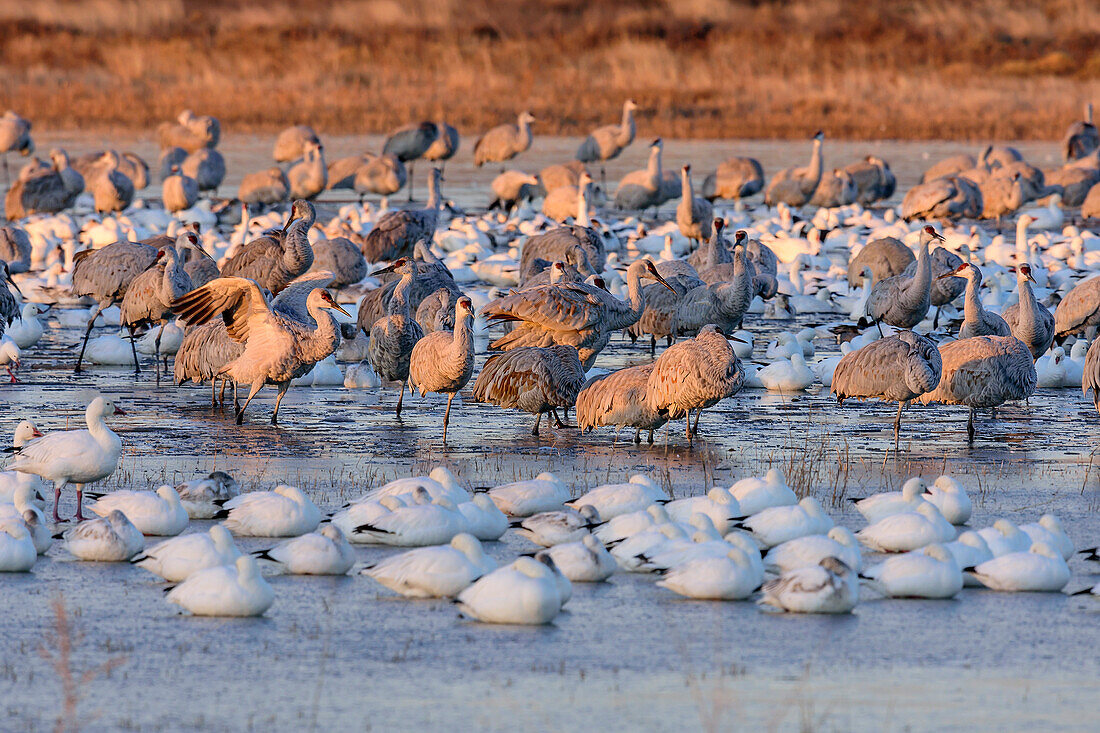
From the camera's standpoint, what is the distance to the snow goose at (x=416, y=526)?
8.45m

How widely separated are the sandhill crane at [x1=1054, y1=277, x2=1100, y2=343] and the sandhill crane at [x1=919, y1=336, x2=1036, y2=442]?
319cm

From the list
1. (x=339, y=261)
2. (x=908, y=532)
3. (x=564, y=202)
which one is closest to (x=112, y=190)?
(x=564, y=202)

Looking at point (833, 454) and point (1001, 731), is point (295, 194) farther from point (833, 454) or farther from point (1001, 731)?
point (1001, 731)

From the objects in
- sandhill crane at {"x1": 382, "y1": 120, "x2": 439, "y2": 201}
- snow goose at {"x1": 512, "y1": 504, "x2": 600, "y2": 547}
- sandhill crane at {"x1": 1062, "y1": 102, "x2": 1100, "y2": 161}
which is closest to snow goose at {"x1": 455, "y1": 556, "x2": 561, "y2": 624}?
snow goose at {"x1": 512, "y1": 504, "x2": 600, "y2": 547}

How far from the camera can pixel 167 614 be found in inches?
294

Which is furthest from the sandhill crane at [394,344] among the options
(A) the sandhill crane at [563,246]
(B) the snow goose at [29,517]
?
(B) the snow goose at [29,517]

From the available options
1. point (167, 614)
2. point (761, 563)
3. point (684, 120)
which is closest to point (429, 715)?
point (167, 614)

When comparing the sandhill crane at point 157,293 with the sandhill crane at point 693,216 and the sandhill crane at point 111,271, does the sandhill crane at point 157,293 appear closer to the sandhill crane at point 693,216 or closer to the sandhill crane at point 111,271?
the sandhill crane at point 111,271

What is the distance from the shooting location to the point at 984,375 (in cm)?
1226

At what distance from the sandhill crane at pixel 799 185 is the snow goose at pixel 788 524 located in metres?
22.1

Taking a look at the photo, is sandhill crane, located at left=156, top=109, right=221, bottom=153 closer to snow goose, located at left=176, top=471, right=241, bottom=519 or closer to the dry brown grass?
the dry brown grass

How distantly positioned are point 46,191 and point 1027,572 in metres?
24.0

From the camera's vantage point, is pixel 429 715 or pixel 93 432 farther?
pixel 93 432

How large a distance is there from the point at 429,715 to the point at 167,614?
1796 mm
